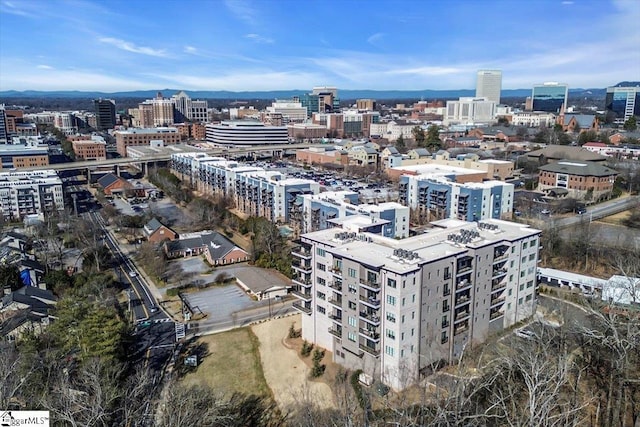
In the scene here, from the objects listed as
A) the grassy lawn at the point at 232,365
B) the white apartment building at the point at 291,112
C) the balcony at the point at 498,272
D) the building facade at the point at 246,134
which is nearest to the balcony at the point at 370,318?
the grassy lawn at the point at 232,365

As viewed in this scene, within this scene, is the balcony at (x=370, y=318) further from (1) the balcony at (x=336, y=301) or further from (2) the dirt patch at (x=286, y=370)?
(2) the dirt patch at (x=286, y=370)

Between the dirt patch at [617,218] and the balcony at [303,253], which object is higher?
the balcony at [303,253]

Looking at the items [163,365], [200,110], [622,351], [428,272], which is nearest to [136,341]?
[163,365]

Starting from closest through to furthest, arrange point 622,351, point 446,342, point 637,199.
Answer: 1. point 622,351
2. point 446,342
3. point 637,199

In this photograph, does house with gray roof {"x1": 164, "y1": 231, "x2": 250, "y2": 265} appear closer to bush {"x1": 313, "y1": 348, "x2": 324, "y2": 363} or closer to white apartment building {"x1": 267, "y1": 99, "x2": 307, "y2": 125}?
bush {"x1": 313, "y1": 348, "x2": 324, "y2": 363}

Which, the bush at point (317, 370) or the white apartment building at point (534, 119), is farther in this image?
the white apartment building at point (534, 119)

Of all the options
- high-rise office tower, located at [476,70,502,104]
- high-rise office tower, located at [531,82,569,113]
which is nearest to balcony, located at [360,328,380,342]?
high-rise office tower, located at [531,82,569,113]

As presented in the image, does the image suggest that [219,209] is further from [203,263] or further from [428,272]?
[428,272]
